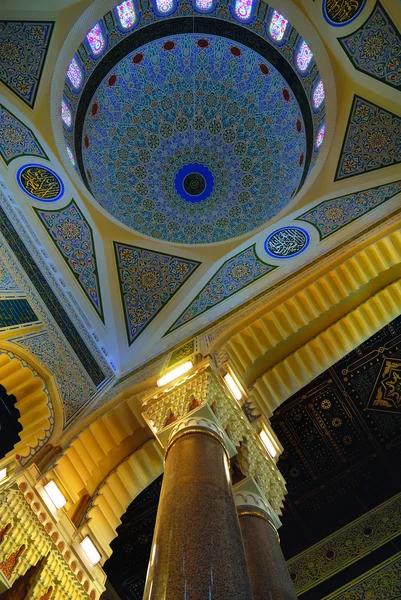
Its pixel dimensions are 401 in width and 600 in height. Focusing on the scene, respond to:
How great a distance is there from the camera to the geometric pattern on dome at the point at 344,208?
521cm

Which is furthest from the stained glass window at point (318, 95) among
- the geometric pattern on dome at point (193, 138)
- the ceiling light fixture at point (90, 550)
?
the ceiling light fixture at point (90, 550)

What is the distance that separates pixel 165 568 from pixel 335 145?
4.99 meters

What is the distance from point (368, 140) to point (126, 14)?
10.9 ft

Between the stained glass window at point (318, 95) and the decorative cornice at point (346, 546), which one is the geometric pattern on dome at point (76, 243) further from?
the decorative cornice at point (346, 546)

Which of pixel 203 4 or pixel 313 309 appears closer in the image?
pixel 313 309

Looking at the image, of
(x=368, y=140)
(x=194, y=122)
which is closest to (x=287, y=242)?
(x=368, y=140)

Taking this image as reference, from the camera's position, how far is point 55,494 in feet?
11.9

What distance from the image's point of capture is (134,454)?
4.20 meters

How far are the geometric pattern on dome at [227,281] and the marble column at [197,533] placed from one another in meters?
3.01

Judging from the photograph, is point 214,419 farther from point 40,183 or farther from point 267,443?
point 40,183

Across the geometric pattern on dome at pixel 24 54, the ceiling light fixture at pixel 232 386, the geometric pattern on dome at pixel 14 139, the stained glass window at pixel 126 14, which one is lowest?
the ceiling light fixture at pixel 232 386

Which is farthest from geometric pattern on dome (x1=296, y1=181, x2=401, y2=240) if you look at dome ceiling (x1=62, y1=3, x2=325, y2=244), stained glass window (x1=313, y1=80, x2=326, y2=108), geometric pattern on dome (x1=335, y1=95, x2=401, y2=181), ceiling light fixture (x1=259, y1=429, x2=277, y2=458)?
ceiling light fixture (x1=259, y1=429, x2=277, y2=458)

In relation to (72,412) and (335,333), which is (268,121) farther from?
(72,412)

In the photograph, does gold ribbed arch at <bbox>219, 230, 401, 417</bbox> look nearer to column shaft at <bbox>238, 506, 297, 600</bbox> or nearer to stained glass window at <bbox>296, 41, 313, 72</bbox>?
column shaft at <bbox>238, 506, 297, 600</bbox>
